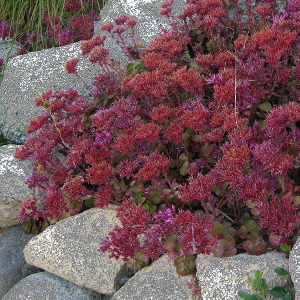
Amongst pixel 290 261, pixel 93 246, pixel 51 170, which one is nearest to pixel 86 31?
pixel 51 170

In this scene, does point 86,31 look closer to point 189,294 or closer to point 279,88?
point 279,88

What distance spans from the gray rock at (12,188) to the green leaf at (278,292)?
67.8 inches

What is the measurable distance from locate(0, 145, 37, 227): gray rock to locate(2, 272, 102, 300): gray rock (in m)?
0.57

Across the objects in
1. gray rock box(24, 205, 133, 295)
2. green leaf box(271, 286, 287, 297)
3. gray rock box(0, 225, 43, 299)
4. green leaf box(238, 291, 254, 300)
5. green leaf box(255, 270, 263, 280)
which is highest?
green leaf box(255, 270, 263, 280)

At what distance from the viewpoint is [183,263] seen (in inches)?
78.9

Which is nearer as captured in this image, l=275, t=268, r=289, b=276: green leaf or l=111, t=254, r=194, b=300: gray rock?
l=275, t=268, r=289, b=276: green leaf

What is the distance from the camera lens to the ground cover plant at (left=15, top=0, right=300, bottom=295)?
1877mm

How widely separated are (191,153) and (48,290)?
1.16 meters

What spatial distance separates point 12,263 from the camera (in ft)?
9.18

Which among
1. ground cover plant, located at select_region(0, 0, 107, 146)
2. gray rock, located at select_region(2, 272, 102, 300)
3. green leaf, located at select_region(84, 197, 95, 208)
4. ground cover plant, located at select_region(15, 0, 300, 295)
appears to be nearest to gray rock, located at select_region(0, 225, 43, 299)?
ground cover plant, located at select_region(15, 0, 300, 295)

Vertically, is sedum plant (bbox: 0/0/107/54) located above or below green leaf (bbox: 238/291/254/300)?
above

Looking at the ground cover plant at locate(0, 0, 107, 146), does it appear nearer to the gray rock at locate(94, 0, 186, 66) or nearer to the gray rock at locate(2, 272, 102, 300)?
the gray rock at locate(94, 0, 186, 66)

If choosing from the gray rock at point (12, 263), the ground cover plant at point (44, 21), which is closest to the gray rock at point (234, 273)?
the gray rock at point (12, 263)

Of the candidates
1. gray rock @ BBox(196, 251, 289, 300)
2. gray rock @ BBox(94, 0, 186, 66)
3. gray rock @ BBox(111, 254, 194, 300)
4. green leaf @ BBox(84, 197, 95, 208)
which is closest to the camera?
gray rock @ BBox(196, 251, 289, 300)
